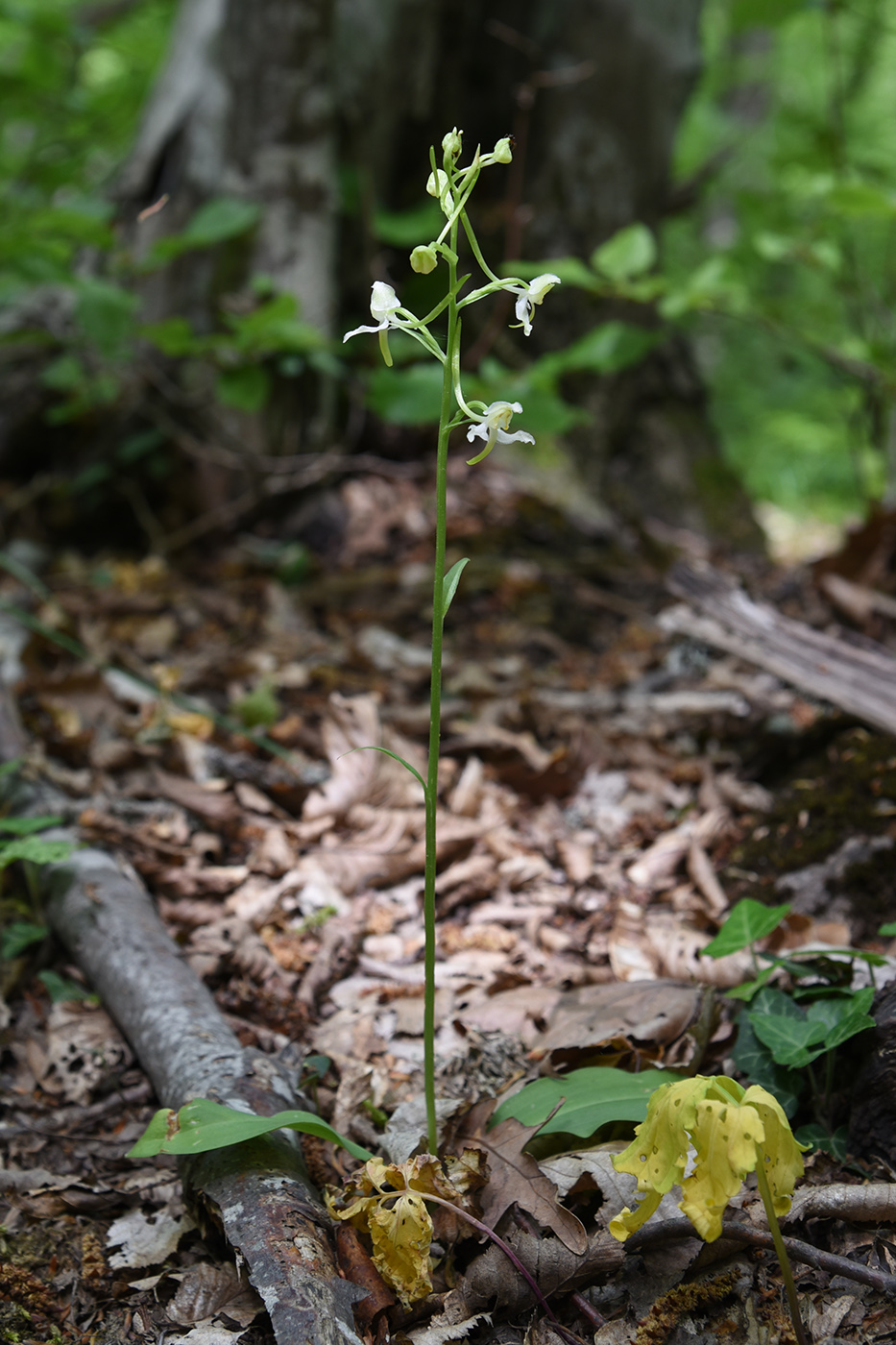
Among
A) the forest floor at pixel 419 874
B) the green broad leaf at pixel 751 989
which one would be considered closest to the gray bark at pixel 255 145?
the forest floor at pixel 419 874

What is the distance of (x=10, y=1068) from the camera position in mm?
1617

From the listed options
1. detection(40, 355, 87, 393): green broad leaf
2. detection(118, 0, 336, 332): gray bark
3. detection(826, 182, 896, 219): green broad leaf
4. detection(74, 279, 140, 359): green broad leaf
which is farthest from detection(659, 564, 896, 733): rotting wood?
detection(40, 355, 87, 393): green broad leaf

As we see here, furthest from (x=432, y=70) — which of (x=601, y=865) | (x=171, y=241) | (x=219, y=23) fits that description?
(x=601, y=865)

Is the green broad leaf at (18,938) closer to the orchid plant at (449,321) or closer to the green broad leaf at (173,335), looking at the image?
the orchid plant at (449,321)

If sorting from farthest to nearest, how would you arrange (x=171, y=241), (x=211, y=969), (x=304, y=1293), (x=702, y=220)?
(x=702, y=220), (x=171, y=241), (x=211, y=969), (x=304, y=1293)

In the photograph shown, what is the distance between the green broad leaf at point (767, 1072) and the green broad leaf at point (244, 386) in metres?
2.68

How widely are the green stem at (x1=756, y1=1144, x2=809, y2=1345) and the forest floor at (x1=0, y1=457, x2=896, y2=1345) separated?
96 millimetres

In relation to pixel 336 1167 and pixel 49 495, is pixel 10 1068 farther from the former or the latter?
pixel 49 495

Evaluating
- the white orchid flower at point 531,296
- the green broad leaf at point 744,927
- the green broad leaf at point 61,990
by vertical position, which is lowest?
the green broad leaf at point 61,990

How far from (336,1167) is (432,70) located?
4351 mm

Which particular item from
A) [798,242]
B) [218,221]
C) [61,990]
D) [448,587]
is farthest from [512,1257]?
[798,242]

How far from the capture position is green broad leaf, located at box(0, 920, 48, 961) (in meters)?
1.79

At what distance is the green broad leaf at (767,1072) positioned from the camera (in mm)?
1367

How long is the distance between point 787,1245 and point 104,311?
3.22 meters
